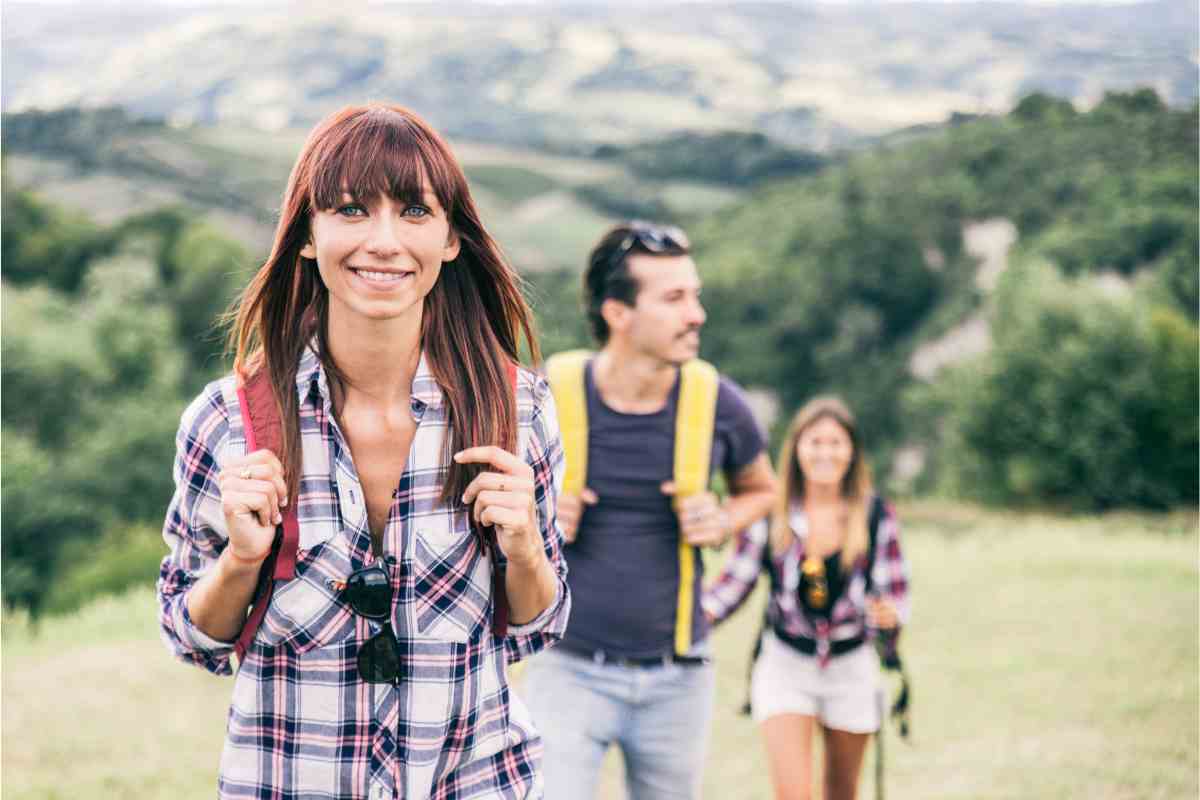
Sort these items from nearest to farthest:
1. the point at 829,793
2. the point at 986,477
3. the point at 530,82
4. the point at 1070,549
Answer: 1. the point at 829,793
2. the point at 1070,549
3. the point at 986,477
4. the point at 530,82

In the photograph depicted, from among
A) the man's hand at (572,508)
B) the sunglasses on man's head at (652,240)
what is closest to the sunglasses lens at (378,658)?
the man's hand at (572,508)

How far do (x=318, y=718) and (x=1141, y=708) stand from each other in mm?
7874

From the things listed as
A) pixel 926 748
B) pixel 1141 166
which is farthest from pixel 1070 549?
pixel 1141 166

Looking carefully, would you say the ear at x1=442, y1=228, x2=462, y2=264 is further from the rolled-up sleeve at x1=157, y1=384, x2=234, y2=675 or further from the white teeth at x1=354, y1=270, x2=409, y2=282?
the rolled-up sleeve at x1=157, y1=384, x2=234, y2=675

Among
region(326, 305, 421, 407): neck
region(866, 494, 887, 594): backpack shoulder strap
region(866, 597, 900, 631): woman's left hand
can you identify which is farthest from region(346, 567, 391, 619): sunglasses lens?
region(866, 494, 887, 594): backpack shoulder strap

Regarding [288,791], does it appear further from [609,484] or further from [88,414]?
[88,414]

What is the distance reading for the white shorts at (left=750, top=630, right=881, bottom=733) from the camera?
463 centimetres

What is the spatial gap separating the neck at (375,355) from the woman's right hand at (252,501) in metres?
0.30

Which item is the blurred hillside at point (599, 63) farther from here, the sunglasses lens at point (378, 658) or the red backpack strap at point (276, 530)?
the sunglasses lens at point (378, 658)

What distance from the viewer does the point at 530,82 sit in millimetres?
50781

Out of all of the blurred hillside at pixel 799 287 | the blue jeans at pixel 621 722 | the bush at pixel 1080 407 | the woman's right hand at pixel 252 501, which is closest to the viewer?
the woman's right hand at pixel 252 501

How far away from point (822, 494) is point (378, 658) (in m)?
3.54

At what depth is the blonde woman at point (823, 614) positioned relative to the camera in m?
4.62

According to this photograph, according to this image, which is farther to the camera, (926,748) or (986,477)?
(986,477)
